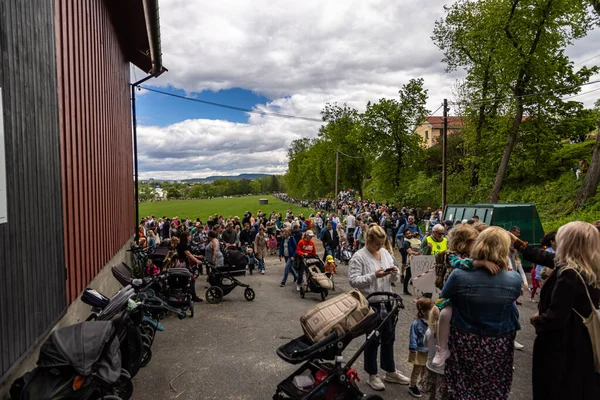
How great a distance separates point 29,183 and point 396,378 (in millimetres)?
4768

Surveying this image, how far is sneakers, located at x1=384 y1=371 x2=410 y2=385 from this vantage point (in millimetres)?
4648

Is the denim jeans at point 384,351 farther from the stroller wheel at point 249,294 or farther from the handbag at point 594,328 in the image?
the stroller wheel at point 249,294

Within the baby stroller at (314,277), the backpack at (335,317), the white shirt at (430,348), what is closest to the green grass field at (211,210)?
the baby stroller at (314,277)

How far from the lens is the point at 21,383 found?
10.6 feet

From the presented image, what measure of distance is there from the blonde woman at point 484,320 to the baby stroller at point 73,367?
2967mm

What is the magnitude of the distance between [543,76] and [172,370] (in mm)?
23065

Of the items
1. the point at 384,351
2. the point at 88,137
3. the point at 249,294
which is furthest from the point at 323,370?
the point at 88,137

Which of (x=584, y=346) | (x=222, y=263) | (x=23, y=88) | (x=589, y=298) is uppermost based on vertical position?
(x=23, y=88)

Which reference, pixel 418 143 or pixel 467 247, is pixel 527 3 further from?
pixel 467 247

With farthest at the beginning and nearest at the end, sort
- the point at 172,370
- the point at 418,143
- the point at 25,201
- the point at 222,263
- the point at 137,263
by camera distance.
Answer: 1. the point at 418,143
2. the point at 137,263
3. the point at 222,263
4. the point at 172,370
5. the point at 25,201

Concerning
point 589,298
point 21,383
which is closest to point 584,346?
point 589,298

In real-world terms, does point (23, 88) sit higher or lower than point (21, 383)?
higher

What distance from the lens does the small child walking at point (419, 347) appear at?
14.6 feet

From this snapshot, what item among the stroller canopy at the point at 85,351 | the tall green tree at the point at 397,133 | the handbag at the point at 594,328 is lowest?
the stroller canopy at the point at 85,351
